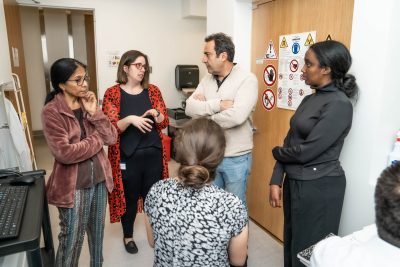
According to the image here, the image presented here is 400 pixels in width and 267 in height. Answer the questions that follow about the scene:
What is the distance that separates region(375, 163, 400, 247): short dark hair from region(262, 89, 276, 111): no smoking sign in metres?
1.71

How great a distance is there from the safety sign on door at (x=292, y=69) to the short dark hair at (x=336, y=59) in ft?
1.70

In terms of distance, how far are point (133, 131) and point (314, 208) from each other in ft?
4.09

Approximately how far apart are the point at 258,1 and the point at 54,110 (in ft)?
5.95

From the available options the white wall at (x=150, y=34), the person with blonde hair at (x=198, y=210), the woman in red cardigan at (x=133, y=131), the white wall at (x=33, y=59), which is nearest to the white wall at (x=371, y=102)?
the person with blonde hair at (x=198, y=210)

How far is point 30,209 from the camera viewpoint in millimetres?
1115

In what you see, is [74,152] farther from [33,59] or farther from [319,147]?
[33,59]

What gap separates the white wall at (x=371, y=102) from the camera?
1.46 metres

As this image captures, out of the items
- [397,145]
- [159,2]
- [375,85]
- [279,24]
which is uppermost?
[159,2]

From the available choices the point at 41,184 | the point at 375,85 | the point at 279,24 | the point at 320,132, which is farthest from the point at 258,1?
the point at 41,184

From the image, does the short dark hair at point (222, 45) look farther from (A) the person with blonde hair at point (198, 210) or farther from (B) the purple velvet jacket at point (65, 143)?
(A) the person with blonde hair at point (198, 210)

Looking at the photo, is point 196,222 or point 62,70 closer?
point 196,222

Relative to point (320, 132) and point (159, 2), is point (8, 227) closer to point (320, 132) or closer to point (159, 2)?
point (320, 132)

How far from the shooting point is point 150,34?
470cm

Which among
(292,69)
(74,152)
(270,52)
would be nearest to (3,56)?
(74,152)
